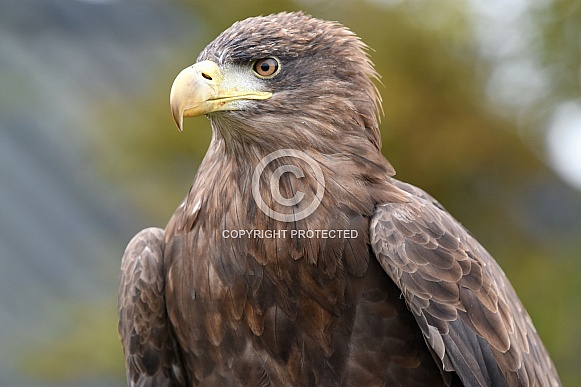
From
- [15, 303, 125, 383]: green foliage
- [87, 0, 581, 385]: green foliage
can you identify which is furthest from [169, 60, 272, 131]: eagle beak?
[15, 303, 125, 383]: green foliage

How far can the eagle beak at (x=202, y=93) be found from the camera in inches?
153

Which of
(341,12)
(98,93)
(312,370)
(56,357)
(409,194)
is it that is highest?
(98,93)

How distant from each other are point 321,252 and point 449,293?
61 centimetres

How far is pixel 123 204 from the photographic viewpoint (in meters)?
10.5

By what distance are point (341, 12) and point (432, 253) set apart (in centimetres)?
464

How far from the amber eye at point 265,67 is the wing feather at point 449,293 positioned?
0.81m

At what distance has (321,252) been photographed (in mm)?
4141

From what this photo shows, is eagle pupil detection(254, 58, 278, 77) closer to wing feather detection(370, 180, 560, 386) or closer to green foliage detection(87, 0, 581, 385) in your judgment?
wing feather detection(370, 180, 560, 386)

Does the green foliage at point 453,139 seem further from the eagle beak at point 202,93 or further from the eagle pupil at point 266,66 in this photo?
the eagle beak at point 202,93

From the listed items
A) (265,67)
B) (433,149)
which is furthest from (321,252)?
(433,149)

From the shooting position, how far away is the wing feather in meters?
4.01

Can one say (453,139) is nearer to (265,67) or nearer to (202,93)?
(265,67)

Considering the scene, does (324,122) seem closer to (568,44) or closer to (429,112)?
(429,112)

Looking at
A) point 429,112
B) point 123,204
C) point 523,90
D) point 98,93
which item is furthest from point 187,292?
point 98,93
